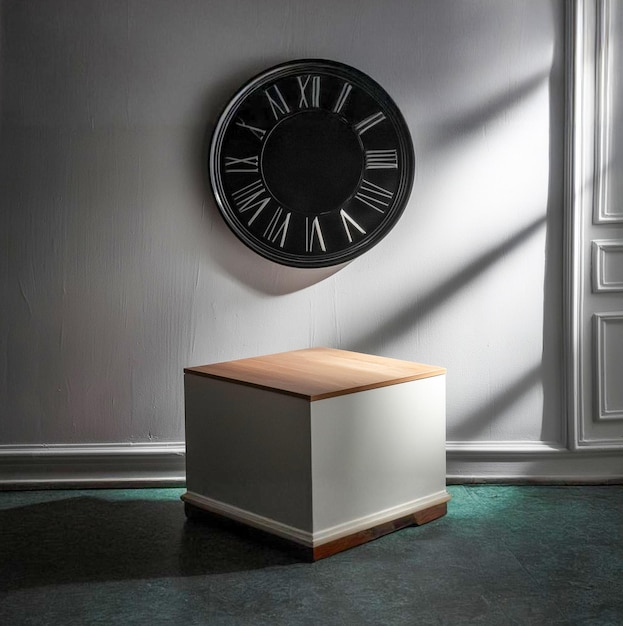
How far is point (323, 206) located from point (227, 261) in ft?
1.62

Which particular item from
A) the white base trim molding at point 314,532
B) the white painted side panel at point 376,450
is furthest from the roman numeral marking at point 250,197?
the white base trim molding at point 314,532

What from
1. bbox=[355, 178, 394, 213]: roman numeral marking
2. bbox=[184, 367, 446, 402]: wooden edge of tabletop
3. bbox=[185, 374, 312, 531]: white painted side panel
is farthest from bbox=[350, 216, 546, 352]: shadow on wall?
bbox=[185, 374, 312, 531]: white painted side panel

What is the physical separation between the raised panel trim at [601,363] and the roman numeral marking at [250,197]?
1574 millimetres

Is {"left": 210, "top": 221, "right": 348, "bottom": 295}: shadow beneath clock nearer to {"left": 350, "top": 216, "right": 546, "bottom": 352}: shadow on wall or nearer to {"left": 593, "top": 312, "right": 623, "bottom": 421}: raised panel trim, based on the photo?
{"left": 350, "top": 216, "right": 546, "bottom": 352}: shadow on wall

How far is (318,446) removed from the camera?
2809mm

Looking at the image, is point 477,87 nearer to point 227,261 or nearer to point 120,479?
point 227,261

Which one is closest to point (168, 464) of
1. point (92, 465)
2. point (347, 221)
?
point (92, 465)

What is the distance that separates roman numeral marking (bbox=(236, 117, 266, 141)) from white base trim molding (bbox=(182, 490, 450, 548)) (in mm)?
1532

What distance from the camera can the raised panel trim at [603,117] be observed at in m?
3.58

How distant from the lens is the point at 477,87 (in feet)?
12.0

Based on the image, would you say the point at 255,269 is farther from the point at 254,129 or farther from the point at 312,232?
the point at 254,129

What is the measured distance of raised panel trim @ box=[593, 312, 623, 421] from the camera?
12.1ft

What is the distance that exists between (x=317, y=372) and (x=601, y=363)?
1.41m

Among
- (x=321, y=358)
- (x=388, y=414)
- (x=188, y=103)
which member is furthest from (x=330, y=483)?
(x=188, y=103)
